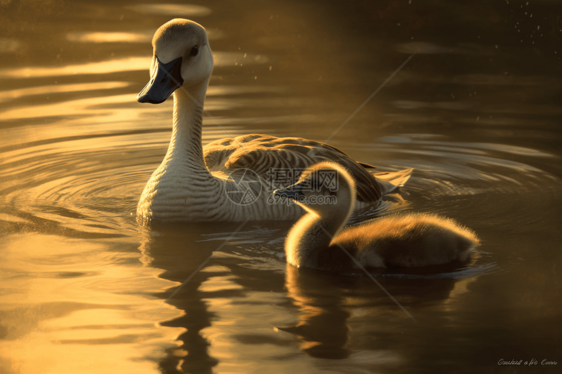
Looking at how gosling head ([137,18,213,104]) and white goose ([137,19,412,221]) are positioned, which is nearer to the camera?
gosling head ([137,18,213,104])

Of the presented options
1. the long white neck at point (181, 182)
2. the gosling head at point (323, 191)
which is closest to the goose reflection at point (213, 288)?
the long white neck at point (181, 182)

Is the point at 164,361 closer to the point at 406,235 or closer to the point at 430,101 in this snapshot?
the point at 406,235

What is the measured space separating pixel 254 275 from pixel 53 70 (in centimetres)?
937

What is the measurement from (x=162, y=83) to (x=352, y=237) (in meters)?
2.24

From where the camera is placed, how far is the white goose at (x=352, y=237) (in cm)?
538

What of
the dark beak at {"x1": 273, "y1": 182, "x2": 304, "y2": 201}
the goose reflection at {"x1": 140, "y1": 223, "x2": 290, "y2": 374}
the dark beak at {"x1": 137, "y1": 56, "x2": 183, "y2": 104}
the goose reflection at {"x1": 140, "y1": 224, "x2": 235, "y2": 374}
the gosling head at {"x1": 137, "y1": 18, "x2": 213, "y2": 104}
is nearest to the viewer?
the goose reflection at {"x1": 140, "y1": 224, "x2": 235, "y2": 374}

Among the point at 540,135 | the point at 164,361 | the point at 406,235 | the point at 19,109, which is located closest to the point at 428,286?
the point at 406,235

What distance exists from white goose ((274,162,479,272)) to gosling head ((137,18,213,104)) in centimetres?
161

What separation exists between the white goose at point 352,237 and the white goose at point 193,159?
105 cm

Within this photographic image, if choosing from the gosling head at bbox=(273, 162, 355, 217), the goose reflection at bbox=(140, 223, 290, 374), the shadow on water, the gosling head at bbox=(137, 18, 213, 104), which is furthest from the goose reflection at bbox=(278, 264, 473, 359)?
the gosling head at bbox=(137, 18, 213, 104)

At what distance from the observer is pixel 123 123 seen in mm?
10547

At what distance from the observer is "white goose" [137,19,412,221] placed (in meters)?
6.49

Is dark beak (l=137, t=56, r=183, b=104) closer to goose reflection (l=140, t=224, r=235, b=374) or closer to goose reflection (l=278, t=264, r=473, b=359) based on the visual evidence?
goose reflection (l=140, t=224, r=235, b=374)

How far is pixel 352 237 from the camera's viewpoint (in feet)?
18.2
